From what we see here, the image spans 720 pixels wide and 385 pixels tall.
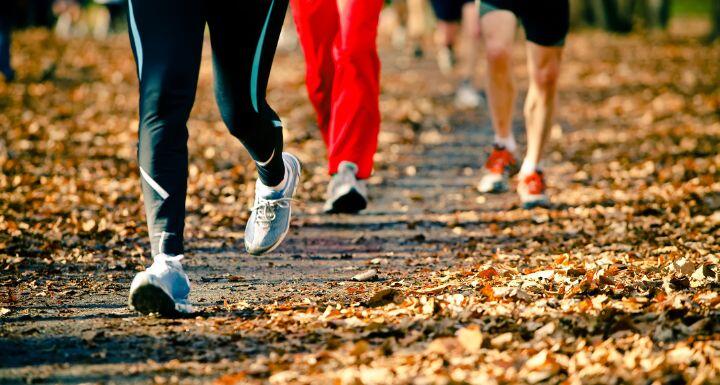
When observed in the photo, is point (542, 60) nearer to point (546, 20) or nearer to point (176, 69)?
point (546, 20)

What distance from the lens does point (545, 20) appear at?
660cm

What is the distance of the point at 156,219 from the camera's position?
416 centimetres

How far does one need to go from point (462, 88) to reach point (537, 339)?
32.3 ft

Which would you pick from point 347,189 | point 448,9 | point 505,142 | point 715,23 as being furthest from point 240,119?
point 715,23

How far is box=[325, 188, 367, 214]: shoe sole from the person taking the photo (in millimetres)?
6176

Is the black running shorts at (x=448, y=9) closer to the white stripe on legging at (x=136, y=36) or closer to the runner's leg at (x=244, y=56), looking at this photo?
the runner's leg at (x=244, y=56)

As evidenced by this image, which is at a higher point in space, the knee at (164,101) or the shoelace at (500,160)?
the knee at (164,101)

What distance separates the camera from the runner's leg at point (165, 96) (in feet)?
13.4

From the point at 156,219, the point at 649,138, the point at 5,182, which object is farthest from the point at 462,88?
the point at 156,219

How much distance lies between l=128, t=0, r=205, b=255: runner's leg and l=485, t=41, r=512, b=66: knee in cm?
347

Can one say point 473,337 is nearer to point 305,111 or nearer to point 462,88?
point 305,111

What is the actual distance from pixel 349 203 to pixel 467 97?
7.22 metres

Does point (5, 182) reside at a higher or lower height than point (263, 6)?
lower

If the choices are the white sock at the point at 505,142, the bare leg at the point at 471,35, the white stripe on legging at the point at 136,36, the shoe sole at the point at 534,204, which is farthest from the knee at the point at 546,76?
the bare leg at the point at 471,35
